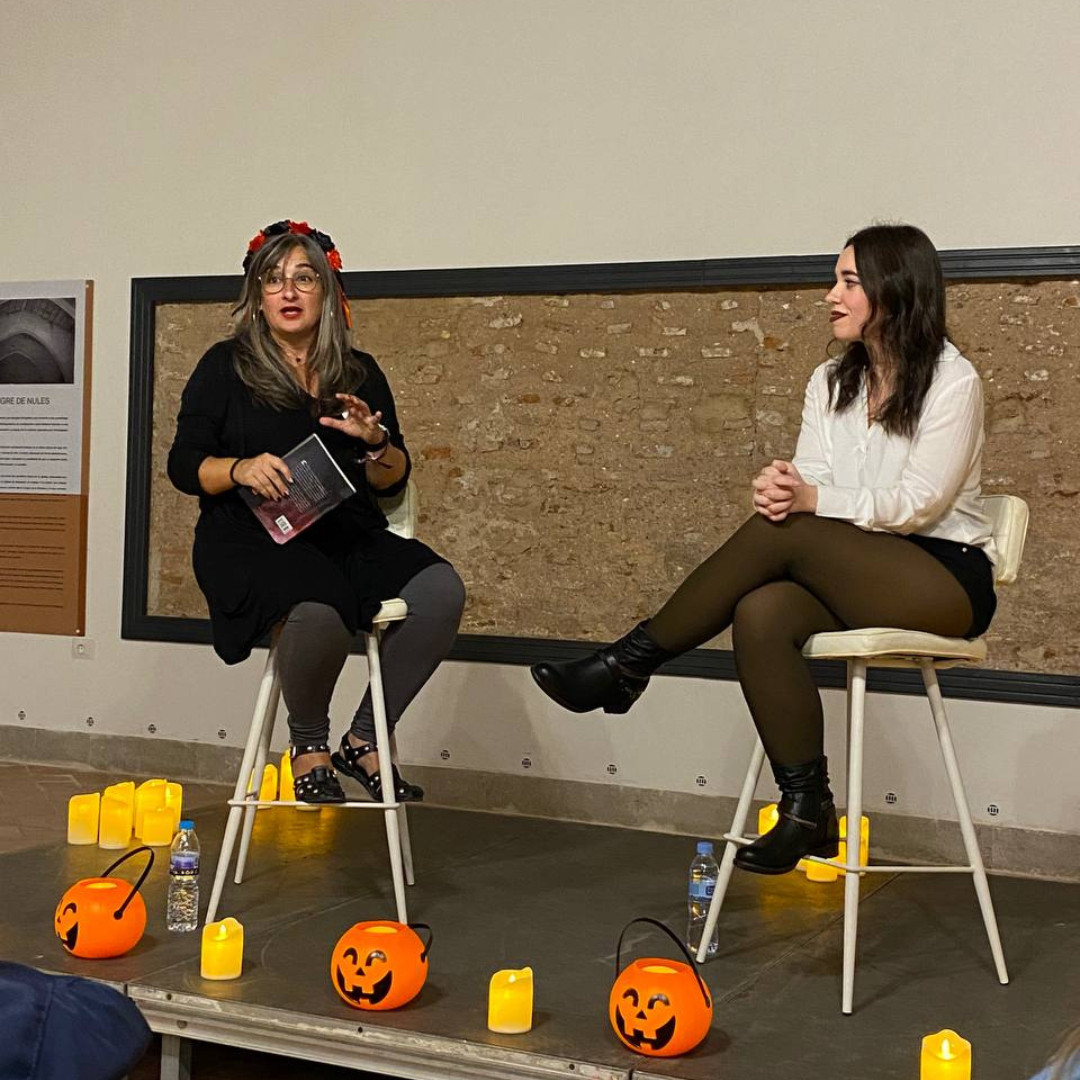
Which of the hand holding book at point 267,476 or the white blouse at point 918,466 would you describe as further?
the hand holding book at point 267,476

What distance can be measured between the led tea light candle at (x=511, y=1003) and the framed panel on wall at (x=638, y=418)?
6.55 feet

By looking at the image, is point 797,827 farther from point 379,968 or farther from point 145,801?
point 145,801

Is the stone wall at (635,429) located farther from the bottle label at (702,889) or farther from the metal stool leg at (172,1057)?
the metal stool leg at (172,1057)

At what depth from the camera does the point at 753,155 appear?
173 inches

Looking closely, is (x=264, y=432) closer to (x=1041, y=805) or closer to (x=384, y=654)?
(x=384, y=654)

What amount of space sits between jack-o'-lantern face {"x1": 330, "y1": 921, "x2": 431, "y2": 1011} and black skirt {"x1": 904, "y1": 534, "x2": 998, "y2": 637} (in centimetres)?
117

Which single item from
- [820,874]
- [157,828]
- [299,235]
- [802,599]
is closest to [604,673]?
[802,599]

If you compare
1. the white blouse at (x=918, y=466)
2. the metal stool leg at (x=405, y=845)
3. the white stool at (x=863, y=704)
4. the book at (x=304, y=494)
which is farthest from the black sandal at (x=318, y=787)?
the white blouse at (x=918, y=466)

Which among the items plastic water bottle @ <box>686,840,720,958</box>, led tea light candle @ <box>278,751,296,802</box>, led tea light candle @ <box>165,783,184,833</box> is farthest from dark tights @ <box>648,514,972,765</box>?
led tea light candle @ <box>165,783,184,833</box>

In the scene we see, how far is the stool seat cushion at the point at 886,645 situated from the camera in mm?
2766

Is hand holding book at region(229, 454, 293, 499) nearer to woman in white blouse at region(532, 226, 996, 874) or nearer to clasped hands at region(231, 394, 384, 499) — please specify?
clasped hands at region(231, 394, 384, 499)

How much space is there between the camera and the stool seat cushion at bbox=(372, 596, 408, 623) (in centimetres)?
324

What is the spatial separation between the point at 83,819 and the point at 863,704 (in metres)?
2.16

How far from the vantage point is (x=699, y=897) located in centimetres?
317
